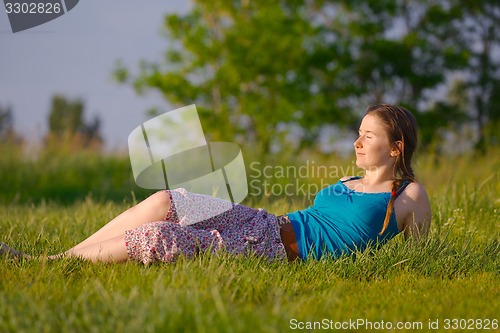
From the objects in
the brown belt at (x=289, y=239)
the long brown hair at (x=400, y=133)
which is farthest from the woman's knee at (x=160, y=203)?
the long brown hair at (x=400, y=133)

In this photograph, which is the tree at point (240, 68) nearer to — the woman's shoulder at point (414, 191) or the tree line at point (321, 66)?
the tree line at point (321, 66)

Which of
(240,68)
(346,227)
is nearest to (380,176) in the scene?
(346,227)

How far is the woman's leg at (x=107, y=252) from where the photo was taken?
9.69ft

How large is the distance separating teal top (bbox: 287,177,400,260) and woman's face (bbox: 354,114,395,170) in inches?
7.8

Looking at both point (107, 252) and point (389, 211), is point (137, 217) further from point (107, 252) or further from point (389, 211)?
point (389, 211)

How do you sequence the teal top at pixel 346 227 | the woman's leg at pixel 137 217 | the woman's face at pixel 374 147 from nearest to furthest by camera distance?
the woman's leg at pixel 137 217, the teal top at pixel 346 227, the woman's face at pixel 374 147

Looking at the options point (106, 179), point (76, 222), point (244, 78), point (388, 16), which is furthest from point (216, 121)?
point (76, 222)

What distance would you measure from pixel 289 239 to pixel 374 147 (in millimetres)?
696

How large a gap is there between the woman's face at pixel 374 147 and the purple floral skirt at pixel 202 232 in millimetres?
626

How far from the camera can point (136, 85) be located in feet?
62.5

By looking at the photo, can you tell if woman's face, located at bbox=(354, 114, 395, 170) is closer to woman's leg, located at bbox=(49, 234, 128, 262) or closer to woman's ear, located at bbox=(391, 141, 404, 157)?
woman's ear, located at bbox=(391, 141, 404, 157)

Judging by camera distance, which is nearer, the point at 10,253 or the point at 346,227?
the point at 10,253

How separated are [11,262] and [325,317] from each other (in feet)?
5.22

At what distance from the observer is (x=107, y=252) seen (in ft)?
9.70
